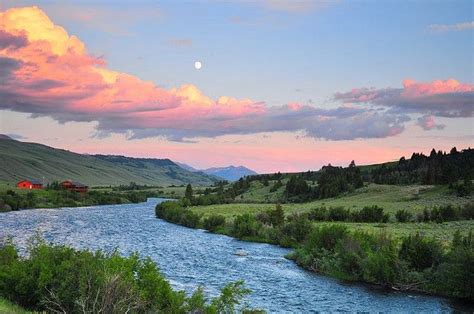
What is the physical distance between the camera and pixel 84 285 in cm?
2562

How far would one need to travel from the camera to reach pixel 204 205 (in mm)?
157500

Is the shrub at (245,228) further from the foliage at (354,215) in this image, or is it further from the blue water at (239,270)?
the foliage at (354,215)

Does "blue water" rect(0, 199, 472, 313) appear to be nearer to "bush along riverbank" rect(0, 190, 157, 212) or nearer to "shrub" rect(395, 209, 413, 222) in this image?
"shrub" rect(395, 209, 413, 222)

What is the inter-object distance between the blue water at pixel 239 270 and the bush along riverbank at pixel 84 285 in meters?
3.79

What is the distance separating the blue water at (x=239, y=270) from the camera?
128 ft

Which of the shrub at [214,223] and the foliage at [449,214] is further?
the shrub at [214,223]

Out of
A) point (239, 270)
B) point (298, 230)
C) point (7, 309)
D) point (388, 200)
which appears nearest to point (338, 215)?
point (298, 230)

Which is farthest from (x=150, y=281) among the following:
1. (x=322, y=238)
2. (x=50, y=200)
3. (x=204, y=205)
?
(x=50, y=200)

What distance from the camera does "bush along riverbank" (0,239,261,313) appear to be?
2517 cm

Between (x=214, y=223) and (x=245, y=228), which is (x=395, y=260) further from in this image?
(x=214, y=223)

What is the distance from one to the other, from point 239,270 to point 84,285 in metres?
28.3

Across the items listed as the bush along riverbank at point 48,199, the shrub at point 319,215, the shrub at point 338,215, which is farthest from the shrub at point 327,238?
the bush along riverbank at point 48,199

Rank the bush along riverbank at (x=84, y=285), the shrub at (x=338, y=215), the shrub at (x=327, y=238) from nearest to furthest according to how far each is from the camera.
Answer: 1. the bush along riverbank at (x=84, y=285)
2. the shrub at (x=327, y=238)
3. the shrub at (x=338, y=215)

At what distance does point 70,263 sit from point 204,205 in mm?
129830
